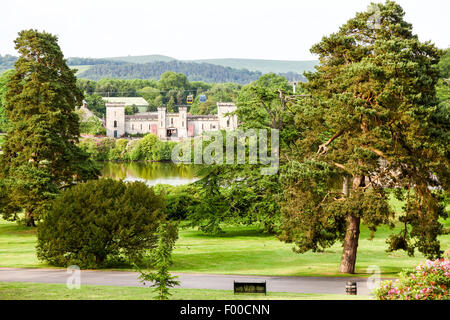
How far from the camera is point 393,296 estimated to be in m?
13.0

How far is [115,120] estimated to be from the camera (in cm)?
14775

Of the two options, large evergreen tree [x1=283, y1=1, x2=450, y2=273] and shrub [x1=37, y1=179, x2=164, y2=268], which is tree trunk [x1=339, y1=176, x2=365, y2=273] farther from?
shrub [x1=37, y1=179, x2=164, y2=268]

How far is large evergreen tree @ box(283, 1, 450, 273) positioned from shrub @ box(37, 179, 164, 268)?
15.5 ft

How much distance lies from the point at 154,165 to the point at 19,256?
7127cm

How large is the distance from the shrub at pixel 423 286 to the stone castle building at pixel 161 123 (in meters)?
130

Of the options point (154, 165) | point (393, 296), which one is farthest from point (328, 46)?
point (154, 165)

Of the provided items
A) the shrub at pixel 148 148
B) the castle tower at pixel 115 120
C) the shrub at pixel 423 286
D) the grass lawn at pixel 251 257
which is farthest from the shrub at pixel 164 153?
the shrub at pixel 423 286

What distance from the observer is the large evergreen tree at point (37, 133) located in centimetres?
3084

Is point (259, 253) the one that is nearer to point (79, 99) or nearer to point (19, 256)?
point (19, 256)

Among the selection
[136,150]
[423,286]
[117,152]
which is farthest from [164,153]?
[423,286]

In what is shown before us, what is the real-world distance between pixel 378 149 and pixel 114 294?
889 cm

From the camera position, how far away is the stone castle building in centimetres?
14525

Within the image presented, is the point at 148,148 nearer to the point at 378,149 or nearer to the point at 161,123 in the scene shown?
the point at 161,123

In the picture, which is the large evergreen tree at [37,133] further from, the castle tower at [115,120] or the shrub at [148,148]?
the castle tower at [115,120]
